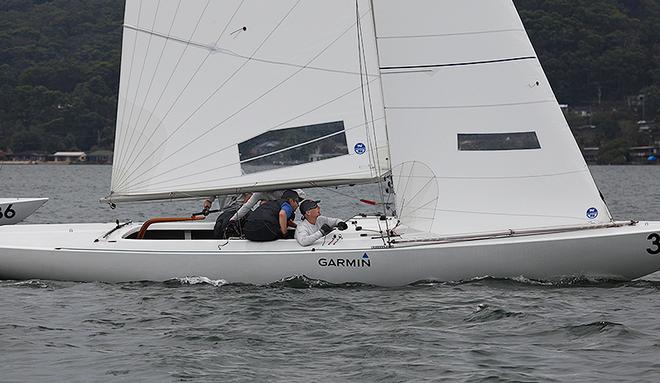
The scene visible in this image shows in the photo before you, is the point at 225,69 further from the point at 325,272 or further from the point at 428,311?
the point at 428,311

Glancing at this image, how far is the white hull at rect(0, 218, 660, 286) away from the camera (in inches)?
497

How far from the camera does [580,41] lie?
349 ft

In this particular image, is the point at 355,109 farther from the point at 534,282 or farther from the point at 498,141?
the point at 534,282

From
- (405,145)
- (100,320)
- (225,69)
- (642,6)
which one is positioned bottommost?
(100,320)

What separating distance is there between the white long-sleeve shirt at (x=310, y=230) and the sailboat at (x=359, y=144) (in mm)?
96

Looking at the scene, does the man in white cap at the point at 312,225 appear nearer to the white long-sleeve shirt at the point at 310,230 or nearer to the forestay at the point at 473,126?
the white long-sleeve shirt at the point at 310,230

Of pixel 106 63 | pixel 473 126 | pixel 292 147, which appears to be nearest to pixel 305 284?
pixel 292 147

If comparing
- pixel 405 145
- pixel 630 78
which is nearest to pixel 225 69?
pixel 405 145

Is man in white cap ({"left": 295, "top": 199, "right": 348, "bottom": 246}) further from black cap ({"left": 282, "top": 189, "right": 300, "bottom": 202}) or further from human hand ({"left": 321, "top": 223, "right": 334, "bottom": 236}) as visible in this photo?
black cap ({"left": 282, "top": 189, "right": 300, "bottom": 202})

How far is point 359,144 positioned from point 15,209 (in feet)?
43.3

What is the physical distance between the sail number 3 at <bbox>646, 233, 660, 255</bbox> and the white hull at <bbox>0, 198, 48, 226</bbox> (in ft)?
50.3

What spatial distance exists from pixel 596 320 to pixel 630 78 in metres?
96.5

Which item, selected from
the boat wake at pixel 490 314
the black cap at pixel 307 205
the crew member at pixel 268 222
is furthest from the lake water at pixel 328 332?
the black cap at pixel 307 205

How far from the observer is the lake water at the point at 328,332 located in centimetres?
946
